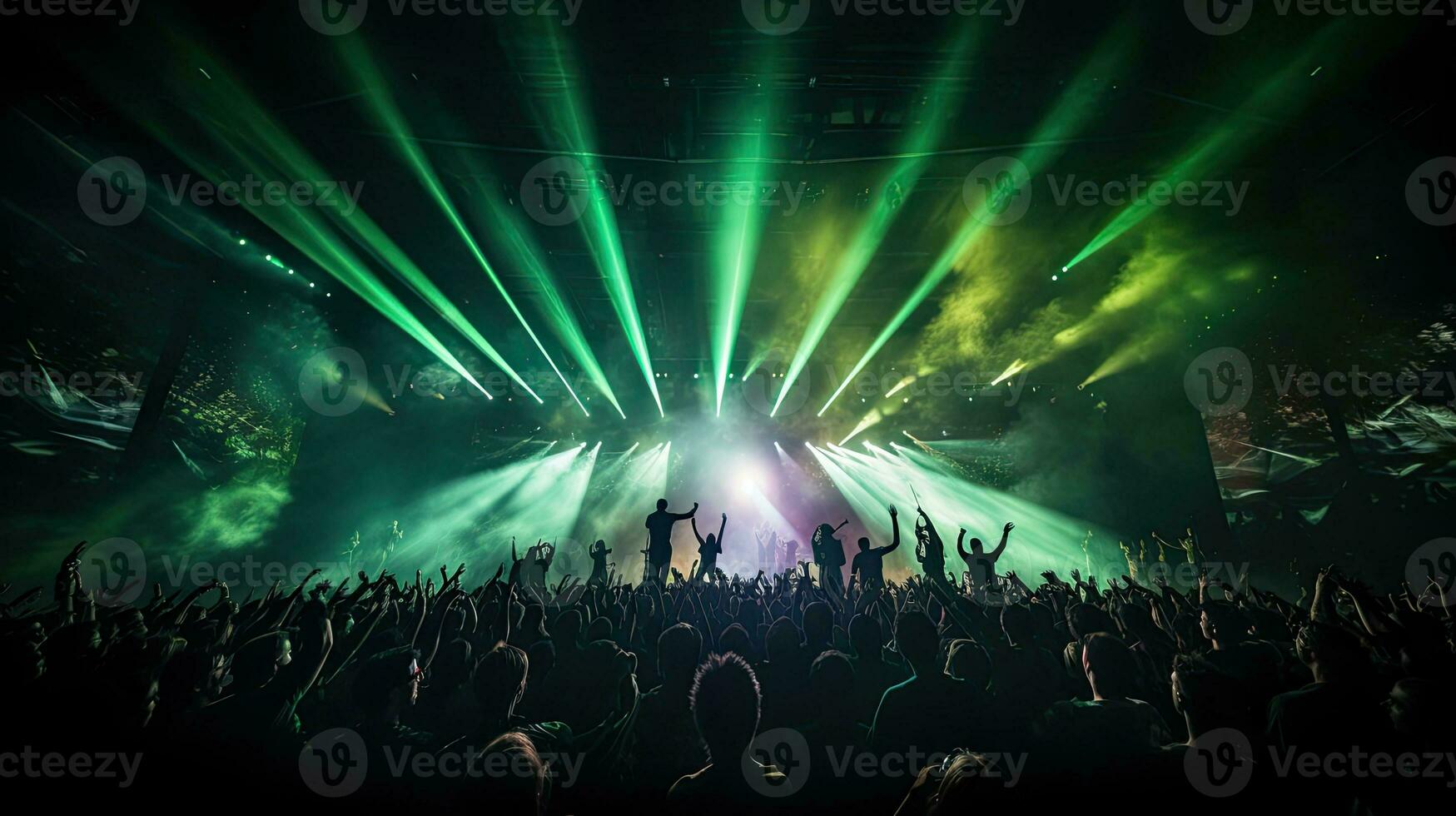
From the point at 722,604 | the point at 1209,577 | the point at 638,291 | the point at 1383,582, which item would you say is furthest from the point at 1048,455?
the point at 638,291

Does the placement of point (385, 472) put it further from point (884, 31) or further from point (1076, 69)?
point (1076, 69)

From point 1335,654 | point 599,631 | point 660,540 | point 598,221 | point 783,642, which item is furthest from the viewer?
point 598,221

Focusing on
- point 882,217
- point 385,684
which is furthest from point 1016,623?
point 882,217

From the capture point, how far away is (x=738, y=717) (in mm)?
1797

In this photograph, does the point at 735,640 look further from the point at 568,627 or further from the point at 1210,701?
the point at 1210,701

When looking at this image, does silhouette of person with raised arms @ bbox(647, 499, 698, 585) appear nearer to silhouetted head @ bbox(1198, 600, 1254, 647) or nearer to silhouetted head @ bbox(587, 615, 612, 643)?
silhouetted head @ bbox(587, 615, 612, 643)

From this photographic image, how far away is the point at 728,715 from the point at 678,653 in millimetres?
819

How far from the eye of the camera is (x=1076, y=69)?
6.93 m

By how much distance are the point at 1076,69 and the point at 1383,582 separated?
9.89 m

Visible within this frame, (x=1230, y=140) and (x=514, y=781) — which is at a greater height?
(x=1230, y=140)

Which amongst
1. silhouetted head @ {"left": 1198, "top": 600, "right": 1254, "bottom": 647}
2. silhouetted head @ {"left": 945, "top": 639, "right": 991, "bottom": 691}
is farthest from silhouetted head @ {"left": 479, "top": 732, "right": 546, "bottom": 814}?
silhouetted head @ {"left": 1198, "top": 600, "right": 1254, "bottom": 647}

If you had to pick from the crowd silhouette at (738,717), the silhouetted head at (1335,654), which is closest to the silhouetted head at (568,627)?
the crowd silhouette at (738,717)

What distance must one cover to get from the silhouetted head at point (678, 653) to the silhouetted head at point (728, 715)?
0.70m

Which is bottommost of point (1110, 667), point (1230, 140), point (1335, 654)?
point (1110, 667)
